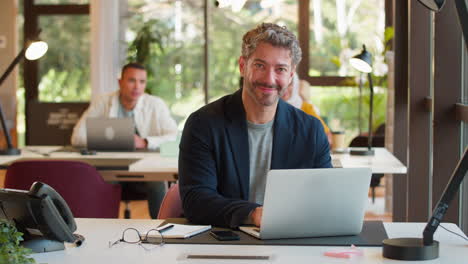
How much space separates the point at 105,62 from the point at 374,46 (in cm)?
347

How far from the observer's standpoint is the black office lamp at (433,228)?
219cm

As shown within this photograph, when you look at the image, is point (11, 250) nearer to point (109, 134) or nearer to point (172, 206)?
point (172, 206)

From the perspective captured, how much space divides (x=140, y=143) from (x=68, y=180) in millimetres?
1399

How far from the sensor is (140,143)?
5551 mm

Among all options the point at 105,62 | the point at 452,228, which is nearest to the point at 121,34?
the point at 105,62

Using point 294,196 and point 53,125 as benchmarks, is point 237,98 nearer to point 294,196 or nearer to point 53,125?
point 294,196

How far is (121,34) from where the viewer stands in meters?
10.4

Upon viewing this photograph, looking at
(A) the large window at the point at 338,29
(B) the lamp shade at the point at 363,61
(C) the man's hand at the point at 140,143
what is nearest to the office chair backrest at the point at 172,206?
(B) the lamp shade at the point at 363,61

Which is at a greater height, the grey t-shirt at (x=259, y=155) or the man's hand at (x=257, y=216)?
the grey t-shirt at (x=259, y=155)

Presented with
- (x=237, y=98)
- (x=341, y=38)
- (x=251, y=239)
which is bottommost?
(x=251, y=239)

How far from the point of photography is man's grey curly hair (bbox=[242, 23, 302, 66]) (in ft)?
9.45

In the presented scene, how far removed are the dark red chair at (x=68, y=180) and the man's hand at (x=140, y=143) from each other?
47.1 inches

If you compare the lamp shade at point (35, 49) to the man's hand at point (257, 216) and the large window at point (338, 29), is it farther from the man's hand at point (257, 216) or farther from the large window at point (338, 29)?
the large window at point (338, 29)

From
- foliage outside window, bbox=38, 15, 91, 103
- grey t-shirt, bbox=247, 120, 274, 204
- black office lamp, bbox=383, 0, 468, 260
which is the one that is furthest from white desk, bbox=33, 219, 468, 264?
foliage outside window, bbox=38, 15, 91, 103
